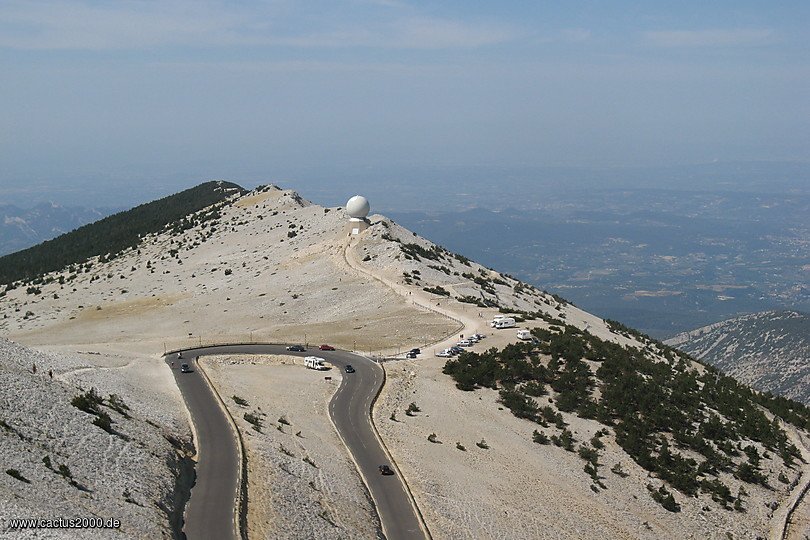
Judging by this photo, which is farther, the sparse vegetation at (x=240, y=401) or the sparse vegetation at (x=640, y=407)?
the sparse vegetation at (x=640, y=407)

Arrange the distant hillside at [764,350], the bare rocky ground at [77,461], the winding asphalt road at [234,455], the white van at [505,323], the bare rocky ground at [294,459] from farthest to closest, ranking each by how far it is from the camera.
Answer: the distant hillside at [764,350]
the white van at [505,323]
the bare rocky ground at [294,459]
the winding asphalt road at [234,455]
the bare rocky ground at [77,461]

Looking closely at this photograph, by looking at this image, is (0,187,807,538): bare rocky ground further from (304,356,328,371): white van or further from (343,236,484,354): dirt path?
(304,356,328,371): white van

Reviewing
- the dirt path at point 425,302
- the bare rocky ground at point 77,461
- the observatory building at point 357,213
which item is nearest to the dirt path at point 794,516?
the dirt path at point 425,302

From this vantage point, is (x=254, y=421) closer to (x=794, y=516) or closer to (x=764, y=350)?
(x=794, y=516)

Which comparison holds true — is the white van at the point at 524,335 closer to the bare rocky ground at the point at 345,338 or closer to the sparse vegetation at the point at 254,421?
the bare rocky ground at the point at 345,338

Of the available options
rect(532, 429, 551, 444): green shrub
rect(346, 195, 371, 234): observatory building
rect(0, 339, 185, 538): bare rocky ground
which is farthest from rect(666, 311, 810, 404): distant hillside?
rect(0, 339, 185, 538): bare rocky ground

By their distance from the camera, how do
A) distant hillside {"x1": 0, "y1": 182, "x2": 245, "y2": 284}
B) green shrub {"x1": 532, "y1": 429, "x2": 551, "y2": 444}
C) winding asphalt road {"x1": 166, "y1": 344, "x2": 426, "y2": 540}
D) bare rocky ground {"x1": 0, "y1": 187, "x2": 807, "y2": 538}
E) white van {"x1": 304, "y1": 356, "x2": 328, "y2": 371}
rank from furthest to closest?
distant hillside {"x1": 0, "y1": 182, "x2": 245, "y2": 284}, white van {"x1": 304, "y1": 356, "x2": 328, "y2": 371}, green shrub {"x1": 532, "y1": 429, "x2": 551, "y2": 444}, bare rocky ground {"x1": 0, "y1": 187, "x2": 807, "y2": 538}, winding asphalt road {"x1": 166, "y1": 344, "x2": 426, "y2": 540}
